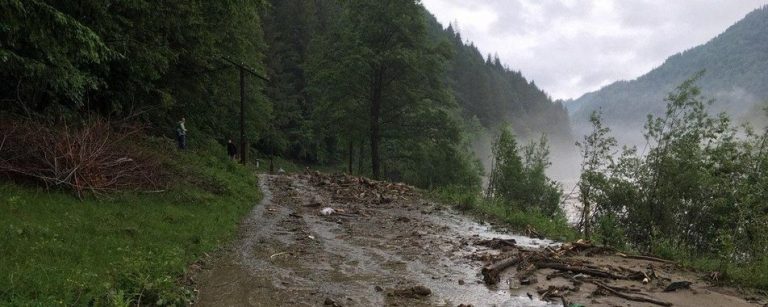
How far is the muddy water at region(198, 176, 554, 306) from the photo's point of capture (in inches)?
A: 289

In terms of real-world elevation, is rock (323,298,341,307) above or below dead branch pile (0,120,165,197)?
below

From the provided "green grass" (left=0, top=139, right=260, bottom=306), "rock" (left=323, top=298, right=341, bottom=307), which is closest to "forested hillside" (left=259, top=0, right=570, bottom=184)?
"green grass" (left=0, top=139, right=260, bottom=306)

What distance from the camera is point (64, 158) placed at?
10398 mm

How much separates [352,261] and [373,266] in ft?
1.94

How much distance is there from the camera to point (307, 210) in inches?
643

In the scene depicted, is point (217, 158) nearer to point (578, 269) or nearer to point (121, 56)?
point (121, 56)

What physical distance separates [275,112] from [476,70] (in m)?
97.5

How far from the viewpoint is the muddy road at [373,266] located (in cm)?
729

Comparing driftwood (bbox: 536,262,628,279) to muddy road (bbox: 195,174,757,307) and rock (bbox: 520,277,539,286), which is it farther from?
rock (bbox: 520,277,539,286)

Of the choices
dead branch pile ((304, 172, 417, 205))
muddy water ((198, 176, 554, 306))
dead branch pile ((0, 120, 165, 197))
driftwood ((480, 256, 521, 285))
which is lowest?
muddy water ((198, 176, 554, 306))

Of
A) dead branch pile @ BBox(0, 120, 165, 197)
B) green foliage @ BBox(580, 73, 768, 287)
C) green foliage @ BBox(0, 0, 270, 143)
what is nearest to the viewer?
green foliage @ BBox(0, 0, 270, 143)

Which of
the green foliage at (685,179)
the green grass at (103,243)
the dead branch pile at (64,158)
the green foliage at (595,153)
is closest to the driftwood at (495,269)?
the green grass at (103,243)

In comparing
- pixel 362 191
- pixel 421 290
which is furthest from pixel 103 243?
pixel 362 191

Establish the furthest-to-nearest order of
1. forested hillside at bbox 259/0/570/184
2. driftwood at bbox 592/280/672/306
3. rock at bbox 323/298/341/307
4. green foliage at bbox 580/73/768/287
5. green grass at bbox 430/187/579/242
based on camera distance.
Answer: forested hillside at bbox 259/0/570/184 → green foliage at bbox 580/73/768/287 → green grass at bbox 430/187/579/242 → driftwood at bbox 592/280/672/306 → rock at bbox 323/298/341/307
